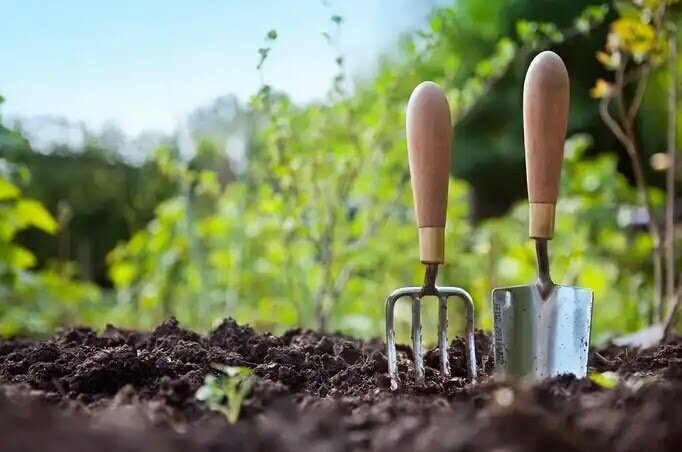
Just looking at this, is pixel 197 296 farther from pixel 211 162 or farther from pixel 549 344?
pixel 549 344

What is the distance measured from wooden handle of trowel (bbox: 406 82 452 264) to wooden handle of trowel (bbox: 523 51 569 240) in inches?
5.3

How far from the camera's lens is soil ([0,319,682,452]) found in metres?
0.71

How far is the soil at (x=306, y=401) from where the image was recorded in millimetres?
707

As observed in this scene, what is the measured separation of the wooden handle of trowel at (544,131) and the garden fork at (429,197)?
135mm

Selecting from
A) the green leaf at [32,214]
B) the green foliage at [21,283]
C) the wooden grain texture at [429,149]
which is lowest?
the green foliage at [21,283]

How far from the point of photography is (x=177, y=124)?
3260mm

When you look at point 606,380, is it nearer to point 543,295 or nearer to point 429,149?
point 543,295

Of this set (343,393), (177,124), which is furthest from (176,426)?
(177,124)

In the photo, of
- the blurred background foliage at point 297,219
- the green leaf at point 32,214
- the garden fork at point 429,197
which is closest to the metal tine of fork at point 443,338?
the garden fork at point 429,197

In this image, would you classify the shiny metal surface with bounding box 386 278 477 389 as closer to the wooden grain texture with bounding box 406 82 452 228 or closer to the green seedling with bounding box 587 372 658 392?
the wooden grain texture with bounding box 406 82 452 228

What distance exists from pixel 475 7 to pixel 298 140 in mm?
3128

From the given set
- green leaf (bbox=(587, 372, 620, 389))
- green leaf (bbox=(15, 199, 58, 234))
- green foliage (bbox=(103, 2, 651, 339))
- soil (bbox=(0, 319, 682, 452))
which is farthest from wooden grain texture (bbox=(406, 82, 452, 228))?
green leaf (bbox=(15, 199, 58, 234))

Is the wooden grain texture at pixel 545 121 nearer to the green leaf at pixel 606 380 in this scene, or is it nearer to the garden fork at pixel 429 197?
the garden fork at pixel 429 197

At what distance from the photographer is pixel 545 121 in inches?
50.9
